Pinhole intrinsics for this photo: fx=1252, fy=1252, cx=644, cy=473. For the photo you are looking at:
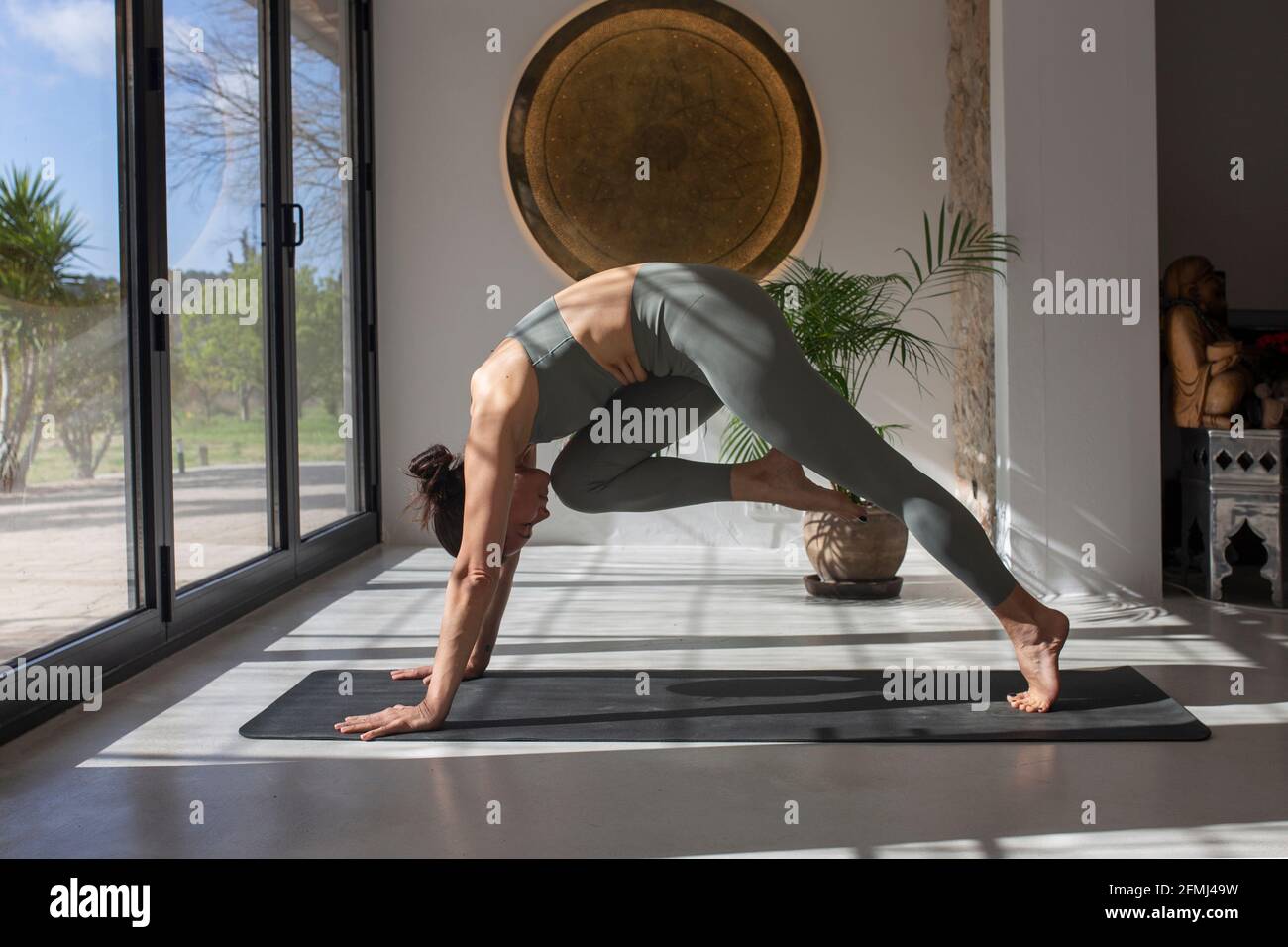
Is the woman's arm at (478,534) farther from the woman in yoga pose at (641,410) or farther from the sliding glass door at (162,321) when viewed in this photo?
the sliding glass door at (162,321)

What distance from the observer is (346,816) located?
216cm

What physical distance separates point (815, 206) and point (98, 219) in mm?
3282

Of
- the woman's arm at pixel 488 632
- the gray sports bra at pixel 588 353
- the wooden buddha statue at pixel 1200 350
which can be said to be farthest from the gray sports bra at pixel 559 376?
the wooden buddha statue at pixel 1200 350

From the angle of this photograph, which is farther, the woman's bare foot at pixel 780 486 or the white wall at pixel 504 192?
the white wall at pixel 504 192

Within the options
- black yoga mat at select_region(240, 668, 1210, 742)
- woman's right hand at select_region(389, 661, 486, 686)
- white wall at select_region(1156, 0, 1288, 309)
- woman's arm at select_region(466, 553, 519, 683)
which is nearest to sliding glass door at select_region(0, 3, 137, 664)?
black yoga mat at select_region(240, 668, 1210, 742)

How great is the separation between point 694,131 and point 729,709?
3401 millimetres

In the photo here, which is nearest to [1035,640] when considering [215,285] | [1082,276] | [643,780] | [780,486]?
[780,486]

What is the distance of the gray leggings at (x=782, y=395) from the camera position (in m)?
2.54

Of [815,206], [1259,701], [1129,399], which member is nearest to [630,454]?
[1259,701]

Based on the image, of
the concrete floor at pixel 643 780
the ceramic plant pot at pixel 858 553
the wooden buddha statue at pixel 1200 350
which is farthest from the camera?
the ceramic plant pot at pixel 858 553

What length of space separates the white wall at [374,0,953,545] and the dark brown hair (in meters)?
2.82

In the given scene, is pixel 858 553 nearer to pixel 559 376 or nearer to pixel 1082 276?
pixel 1082 276

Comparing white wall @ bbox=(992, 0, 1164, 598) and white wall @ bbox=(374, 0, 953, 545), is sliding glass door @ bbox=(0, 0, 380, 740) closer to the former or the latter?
white wall @ bbox=(374, 0, 953, 545)

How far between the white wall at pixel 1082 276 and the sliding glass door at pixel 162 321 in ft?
8.45
